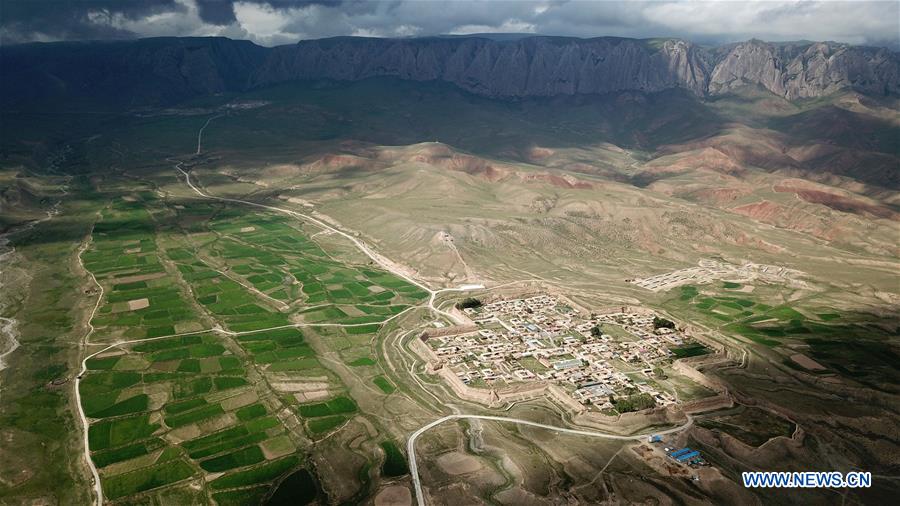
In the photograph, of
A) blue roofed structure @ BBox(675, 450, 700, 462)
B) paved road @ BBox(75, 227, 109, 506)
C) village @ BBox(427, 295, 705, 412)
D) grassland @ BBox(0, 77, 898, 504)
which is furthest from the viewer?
village @ BBox(427, 295, 705, 412)

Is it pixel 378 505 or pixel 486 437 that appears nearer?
pixel 378 505

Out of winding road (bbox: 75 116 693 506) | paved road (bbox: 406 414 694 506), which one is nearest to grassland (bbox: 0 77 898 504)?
winding road (bbox: 75 116 693 506)

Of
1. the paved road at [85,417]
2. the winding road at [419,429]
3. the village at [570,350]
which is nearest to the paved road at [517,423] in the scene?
the winding road at [419,429]

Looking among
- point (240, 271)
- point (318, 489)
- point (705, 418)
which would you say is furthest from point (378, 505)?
point (240, 271)

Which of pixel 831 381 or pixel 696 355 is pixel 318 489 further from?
pixel 831 381

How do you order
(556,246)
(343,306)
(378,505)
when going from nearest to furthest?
(378,505) < (343,306) < (556,246)

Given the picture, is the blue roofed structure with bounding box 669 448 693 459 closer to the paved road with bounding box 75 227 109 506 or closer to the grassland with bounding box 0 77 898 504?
the grassland with bounding box 0 77 898 504

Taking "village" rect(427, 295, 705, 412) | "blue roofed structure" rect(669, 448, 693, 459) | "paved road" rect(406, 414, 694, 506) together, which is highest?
"blue roofed structure" rect(669, 448, 693, 459)

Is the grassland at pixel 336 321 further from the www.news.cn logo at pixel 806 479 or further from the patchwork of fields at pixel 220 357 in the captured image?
the www.news.cn logo at pixel 806 479
